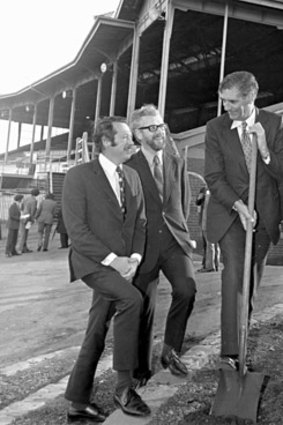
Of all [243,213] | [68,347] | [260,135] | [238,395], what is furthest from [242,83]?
[68,347]

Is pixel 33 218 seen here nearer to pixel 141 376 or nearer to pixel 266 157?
pixel 141 376

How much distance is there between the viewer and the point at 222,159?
12.2 feet

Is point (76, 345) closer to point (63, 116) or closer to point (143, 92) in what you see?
point (143, 92)

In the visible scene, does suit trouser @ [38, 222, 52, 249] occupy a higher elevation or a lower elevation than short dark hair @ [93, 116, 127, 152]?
lower

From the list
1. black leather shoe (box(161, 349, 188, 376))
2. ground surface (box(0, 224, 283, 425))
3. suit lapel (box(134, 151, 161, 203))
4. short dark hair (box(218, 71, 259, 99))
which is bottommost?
ground surface (box(0, 224, 283, 425))

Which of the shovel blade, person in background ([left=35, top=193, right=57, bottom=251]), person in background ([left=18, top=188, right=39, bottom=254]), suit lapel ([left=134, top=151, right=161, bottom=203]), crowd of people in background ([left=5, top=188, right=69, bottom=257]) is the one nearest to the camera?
the shovel blade

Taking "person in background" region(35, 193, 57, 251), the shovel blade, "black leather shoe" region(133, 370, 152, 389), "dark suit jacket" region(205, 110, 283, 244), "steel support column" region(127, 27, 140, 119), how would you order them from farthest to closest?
"steel support column" region(127, 27, 140, 119) → "person in background" region(35, 193, 57, 251) → "black leather shoe" region(133, 370, 152, 389) → "dark suit jacket" region(205, 110, 283, 244) → the shovel blade

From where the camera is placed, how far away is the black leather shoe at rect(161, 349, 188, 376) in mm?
3821

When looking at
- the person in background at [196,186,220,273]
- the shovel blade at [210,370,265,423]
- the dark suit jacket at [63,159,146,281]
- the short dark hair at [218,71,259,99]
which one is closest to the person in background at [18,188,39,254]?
the person in background at [196,186,220,273]

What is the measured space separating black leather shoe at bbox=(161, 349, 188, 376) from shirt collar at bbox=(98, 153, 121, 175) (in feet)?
4.49

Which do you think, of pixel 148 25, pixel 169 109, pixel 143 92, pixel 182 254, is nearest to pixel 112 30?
pixel 148 25

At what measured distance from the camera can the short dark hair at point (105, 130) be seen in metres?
3.40

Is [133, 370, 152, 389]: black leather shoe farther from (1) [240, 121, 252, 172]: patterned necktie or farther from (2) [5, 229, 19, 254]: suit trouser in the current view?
(2) [5, 229, 19, 254]: suit trouser

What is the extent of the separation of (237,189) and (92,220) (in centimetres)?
99
